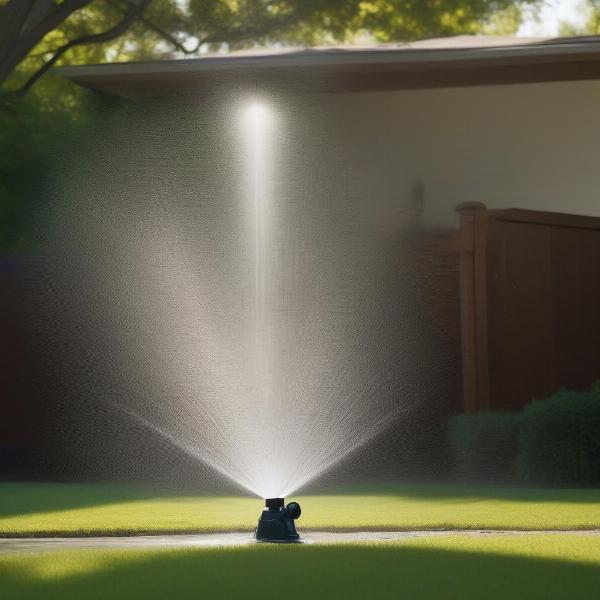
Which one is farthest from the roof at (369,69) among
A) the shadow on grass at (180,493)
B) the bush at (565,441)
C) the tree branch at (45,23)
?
the shadow on grass at (180,493)

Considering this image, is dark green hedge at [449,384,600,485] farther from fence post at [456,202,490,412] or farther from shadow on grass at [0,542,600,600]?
shadow on grass at [0,542,600,600]

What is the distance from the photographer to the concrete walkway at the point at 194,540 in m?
6.76

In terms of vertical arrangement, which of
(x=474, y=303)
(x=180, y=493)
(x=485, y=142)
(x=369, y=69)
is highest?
(x=369, y=69)

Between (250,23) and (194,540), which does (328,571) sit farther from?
(250,23)

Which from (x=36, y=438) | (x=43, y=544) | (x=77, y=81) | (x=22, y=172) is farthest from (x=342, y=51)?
(x=43, y=544)

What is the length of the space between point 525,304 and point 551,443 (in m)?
2.30

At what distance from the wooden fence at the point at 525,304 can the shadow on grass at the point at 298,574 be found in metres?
5.40

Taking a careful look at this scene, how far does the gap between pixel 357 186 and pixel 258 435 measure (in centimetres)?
511

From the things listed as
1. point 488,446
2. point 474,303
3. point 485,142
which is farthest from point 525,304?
point 485,142

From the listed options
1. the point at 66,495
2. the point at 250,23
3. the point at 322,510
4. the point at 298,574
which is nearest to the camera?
A: the point at 298,574

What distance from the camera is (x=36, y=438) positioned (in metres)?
12.5

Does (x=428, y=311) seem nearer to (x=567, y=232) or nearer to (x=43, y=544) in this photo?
(x=567, y=232)

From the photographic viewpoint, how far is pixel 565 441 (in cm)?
987

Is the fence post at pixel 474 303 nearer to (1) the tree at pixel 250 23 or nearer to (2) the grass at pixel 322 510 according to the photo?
(2) the grass at pixel 322 510
